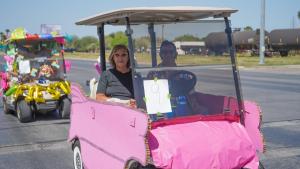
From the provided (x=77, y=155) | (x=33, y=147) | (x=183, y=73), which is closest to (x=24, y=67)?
(x=33, y=147)

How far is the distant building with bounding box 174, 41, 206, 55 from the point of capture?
18.3ft

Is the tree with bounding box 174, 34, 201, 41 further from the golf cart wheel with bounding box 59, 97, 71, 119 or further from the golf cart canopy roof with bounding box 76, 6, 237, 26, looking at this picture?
the golf cart wheel with bounding box 59, 97, 71, 119

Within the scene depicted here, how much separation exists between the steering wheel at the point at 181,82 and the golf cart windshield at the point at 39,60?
23.4 feet

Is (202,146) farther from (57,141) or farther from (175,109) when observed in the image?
(57,141)

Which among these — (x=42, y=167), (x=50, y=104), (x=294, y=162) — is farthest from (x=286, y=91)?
(x=42, y=167)

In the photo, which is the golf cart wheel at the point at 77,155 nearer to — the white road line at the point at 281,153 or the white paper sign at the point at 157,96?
the white paper sign at the point at 157,96

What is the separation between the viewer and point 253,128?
5109 mm

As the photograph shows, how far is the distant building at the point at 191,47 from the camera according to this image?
559 cm

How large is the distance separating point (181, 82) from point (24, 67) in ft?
24.5

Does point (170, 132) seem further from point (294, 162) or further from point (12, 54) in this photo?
point (12, 54)

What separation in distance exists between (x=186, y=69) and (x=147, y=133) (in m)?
1.23

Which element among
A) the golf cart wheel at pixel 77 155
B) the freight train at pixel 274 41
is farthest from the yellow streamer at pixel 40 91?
the freight train at pixel 274 41

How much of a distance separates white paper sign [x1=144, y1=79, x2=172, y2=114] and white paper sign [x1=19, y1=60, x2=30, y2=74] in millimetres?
7452

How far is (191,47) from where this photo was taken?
5727 mm
